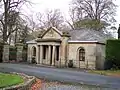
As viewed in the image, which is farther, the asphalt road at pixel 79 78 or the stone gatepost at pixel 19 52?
the stone gatepost at pixel 19 52

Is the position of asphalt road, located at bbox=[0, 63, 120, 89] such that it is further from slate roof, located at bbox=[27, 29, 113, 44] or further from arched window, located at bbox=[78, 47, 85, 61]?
slate roof, located at bbox=[27, 29, 113, 44]

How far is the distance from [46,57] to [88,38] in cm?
848

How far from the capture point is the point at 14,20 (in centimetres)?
5581

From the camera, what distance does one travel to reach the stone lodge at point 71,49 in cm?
4125

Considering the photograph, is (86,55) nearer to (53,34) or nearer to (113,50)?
(113,50)

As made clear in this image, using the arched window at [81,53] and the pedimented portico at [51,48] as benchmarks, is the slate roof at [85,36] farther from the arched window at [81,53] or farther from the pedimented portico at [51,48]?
the pedimented portico at [51,48]

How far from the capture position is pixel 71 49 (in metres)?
43.7

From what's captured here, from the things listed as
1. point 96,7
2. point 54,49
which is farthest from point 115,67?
point 96,7

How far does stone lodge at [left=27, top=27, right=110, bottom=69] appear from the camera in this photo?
→ 4125 cm

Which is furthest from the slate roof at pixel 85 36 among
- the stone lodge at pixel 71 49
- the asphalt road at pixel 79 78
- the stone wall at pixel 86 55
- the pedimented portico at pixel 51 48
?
the asphalt road at pixel 79 78

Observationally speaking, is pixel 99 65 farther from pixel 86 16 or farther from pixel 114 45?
pixel 86 16

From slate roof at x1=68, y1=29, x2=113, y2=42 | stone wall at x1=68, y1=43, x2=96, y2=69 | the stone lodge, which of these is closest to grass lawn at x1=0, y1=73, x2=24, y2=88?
stone wall at x1=68, y1=43, x2=96, y2=69

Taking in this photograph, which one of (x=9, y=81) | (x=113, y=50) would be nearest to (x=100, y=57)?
(x=113, y=50)

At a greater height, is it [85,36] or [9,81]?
[85,36]
